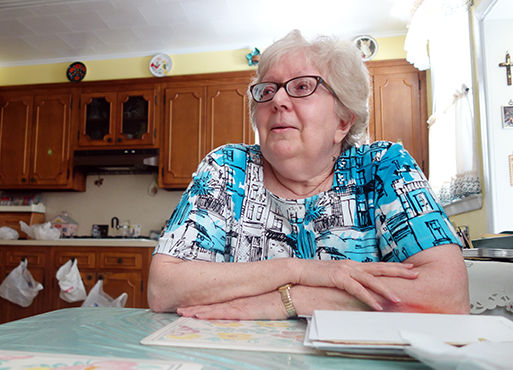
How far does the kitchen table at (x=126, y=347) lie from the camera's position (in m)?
0.41

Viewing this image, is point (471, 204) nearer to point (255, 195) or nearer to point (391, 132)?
point (391, 132)

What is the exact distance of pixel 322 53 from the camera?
3.51ft

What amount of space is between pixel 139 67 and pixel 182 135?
985 mm

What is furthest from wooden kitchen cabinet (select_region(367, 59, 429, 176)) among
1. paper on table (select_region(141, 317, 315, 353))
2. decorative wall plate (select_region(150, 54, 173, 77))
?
paper on table (select_region(141, 317, 315, 353))

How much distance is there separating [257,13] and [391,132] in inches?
62.2

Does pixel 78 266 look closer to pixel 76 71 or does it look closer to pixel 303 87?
pixel 76 71

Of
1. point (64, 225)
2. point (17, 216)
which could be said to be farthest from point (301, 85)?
point (17, 216)

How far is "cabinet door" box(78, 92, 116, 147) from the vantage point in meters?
3.69

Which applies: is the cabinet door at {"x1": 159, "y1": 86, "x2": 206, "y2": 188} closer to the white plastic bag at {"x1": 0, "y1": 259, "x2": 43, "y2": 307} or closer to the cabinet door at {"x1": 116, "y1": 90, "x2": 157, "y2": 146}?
the cabinet door at {"x1": 116, "y1": 90, "x2": 157, "y2": 146}

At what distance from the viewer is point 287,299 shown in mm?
714

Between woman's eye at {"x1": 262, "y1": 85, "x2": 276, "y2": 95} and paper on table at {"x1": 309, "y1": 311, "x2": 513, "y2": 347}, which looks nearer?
paper on table at {"x1": 309, "y1": 311, "x2": 513, "y2": 347}

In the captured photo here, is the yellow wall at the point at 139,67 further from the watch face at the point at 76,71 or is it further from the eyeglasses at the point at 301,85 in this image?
the eyeglasses at the point at 301,85

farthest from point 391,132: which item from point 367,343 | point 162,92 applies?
point 367,343

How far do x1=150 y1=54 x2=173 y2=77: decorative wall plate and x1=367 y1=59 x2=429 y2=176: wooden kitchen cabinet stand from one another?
6.57 ft
